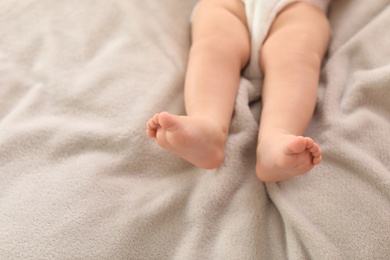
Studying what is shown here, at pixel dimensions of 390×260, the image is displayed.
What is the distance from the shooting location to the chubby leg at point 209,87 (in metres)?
0.72

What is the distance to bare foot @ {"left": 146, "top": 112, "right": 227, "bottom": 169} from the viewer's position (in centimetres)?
70

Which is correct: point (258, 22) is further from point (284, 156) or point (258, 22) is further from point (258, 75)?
point (284, 156)

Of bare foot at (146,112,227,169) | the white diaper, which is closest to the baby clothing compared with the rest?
the white diaper

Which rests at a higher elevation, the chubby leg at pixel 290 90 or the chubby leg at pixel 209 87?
the chubby leg at pixel 209 87

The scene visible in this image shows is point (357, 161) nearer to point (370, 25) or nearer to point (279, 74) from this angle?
point (279, 74)

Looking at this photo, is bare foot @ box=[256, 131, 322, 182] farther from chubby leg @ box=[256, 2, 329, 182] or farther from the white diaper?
the white diaper

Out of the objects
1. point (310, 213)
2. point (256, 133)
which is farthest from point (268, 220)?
point (256, 133)

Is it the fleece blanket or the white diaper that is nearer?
the fleece blanket

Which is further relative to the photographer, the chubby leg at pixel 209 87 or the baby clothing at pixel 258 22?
the baby clothing at pixel 258 22

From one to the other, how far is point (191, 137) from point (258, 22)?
1.21 feet

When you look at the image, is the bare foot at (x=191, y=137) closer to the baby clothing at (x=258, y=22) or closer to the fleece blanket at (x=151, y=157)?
the fleece blanket at (x=151, y=157)

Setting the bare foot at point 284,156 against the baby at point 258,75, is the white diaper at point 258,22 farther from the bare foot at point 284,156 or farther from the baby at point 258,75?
the bare foot at point 284,156

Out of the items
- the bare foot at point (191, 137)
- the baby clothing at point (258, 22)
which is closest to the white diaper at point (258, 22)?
the baby clothing at point (258, 22)

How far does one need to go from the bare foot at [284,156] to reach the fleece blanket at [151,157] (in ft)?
0.18
